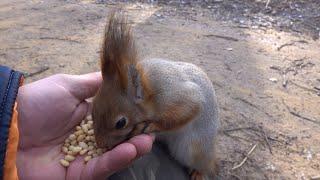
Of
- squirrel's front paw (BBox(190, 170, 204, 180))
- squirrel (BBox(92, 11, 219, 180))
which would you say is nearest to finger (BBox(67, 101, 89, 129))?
squirrel (BBox(92, 11, 219, 180))

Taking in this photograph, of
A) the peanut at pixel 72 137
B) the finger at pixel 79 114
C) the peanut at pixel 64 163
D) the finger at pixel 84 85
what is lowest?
the peanut at pixel 64 163

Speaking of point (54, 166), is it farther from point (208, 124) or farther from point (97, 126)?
point (208, 124)

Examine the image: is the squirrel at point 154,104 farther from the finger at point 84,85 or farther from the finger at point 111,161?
the finger at point 84,85

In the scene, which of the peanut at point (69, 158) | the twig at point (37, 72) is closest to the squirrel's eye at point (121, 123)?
→ the peanut at point (69, 158)

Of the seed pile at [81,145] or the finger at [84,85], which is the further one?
the finger at [84,85]

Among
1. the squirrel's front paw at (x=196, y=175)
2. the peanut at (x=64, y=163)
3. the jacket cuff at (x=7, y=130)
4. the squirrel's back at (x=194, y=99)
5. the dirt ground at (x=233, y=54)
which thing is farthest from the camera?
the dirt ground at (x=233, y=54)

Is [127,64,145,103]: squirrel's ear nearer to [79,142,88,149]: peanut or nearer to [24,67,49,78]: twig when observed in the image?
[79,142,88,149]: peanut
